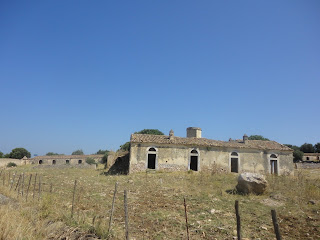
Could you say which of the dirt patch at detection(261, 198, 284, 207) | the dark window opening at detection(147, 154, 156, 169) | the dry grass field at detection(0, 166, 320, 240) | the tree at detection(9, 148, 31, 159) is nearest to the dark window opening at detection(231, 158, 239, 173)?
the dark window opening at detection(147, 154, 156, 169)

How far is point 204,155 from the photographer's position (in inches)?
909

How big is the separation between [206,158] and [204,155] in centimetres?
40

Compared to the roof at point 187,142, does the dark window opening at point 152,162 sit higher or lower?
lower

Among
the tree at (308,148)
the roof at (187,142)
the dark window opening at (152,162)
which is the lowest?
the dark window opening at (152,162)

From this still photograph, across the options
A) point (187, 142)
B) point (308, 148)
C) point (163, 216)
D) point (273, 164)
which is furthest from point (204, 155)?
point (308, 148)

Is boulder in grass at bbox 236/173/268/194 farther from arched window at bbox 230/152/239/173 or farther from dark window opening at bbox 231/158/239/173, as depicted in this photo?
dark window opening at bbox 231/158/239/173

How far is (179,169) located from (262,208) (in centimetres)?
1349

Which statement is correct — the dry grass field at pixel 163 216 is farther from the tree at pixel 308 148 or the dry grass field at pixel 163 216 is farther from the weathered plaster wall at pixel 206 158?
the tree at pixel 308 148

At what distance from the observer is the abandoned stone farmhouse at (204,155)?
2172cm

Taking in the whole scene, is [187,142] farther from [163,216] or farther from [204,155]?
[163,216]

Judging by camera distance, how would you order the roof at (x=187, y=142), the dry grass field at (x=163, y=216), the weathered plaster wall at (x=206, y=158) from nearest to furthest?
the dry grass field at (x=163, y=216), the weathered plaster wall at (x=206, y=158), the roof at (x=187, y=142)

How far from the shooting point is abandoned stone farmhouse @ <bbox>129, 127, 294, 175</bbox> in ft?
71.3

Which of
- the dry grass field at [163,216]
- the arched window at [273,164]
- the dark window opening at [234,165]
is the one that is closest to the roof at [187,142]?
the arched window at [273,164]

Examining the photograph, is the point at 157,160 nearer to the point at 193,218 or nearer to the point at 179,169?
the point at 179,169
